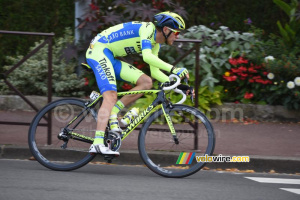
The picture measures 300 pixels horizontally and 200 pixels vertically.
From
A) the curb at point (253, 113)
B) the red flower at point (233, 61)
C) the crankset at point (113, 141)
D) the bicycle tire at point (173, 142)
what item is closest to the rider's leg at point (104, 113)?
the crankset at point (113, 141)

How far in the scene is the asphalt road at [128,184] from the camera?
17.5 ft

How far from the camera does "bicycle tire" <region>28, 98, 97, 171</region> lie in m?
6.42

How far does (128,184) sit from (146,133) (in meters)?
0.72

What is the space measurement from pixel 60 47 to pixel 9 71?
2413 millimetres

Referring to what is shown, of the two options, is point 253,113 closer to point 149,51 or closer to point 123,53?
point 123,53

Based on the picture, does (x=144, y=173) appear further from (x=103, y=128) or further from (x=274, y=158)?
(x=274, y=158)

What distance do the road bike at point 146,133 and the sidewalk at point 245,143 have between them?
0.43 m

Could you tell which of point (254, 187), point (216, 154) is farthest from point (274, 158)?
point (254, 187)

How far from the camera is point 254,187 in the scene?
5.90 m

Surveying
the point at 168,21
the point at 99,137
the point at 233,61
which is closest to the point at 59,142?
the point at 99,137

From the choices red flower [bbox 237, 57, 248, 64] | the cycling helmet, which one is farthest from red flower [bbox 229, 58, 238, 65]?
the cycling helmet

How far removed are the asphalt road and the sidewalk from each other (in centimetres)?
27

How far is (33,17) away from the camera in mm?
10609

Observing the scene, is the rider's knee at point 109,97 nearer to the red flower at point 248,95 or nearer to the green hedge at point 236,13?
the red flower at point 248,95
